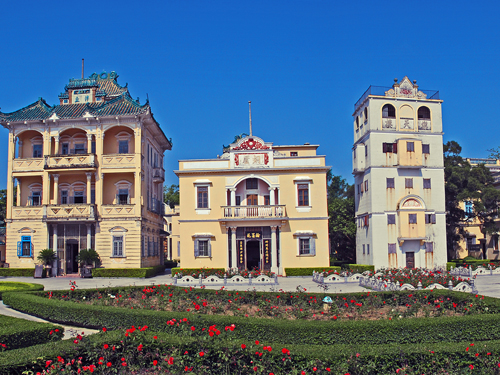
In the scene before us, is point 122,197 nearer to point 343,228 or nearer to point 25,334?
point 343,228

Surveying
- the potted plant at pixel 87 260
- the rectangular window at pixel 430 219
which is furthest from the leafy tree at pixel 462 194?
the potted plant at pixel 87 260

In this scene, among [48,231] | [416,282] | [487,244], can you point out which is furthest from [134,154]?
[487,244]

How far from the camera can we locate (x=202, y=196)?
34.0 m

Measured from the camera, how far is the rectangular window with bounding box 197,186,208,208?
3391cm

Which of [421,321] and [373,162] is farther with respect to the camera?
[373,162]

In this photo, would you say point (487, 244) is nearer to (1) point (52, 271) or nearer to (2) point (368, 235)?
(2) point (368, 235)

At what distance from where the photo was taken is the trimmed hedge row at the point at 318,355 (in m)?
8.25

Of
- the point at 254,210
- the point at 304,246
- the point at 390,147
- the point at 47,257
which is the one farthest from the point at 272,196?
the point at 47,257

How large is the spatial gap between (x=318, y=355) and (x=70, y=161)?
30.0 metres

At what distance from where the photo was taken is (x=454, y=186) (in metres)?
39.3

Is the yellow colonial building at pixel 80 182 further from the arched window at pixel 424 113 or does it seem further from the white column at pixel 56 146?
the arched window at pixel 424 113

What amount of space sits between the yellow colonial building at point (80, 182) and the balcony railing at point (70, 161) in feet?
0.24

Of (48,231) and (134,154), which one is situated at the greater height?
(134,154)

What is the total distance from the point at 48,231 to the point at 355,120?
26.4 metres
